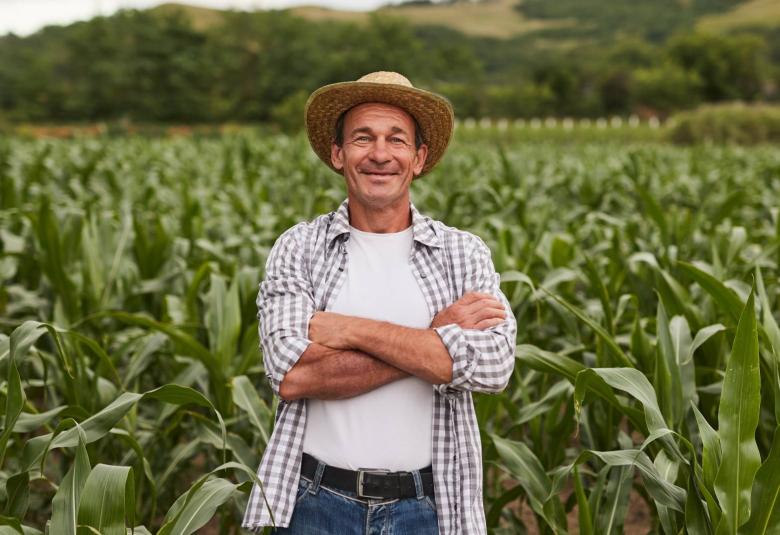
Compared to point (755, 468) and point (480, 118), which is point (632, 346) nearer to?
point (755, 468)

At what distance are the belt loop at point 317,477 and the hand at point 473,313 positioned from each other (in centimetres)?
36

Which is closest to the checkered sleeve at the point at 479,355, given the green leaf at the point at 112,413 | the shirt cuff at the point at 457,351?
the shirt cuff at the point at 457,351

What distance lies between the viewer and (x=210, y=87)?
215 ft

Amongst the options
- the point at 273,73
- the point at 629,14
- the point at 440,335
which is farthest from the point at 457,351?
the point at 629,14

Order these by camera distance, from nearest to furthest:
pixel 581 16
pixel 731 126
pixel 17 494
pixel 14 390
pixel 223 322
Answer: pixel 14 390
pixel 17 494
pixel 223 322
pixel 731 126
pixel 581 16

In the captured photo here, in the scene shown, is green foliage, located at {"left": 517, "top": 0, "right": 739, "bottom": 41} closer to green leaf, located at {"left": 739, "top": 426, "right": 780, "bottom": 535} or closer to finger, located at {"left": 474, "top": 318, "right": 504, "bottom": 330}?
green leaf, located at {"left": 739, "top": 426, "right": 780, "bottom": 535}

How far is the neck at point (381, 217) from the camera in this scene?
5.63 feet

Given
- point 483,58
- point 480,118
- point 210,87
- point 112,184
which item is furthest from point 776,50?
point 112,184

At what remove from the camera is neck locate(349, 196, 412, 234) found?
1.71 m

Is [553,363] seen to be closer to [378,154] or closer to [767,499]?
[767,499]

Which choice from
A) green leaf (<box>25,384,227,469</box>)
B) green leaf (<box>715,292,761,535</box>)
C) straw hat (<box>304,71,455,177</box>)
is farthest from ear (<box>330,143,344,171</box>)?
green leaf (<box>715,292,761,535</box>)

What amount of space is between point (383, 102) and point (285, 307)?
0.47m

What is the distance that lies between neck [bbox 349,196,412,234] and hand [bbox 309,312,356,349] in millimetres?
218

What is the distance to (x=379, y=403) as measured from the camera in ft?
5.36
